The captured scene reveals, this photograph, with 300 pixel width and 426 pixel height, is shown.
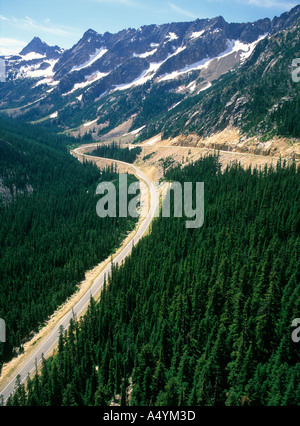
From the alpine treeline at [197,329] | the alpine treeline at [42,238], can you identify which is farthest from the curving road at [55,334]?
the alpine treeline at [42,238]

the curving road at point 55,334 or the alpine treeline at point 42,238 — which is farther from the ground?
the alpine treeline at point 42,238

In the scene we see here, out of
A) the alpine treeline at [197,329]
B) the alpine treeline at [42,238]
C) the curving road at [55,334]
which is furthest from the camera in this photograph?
the alpine treeline at [42,238]

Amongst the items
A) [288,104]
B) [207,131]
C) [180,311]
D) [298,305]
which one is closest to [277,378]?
[298,305]

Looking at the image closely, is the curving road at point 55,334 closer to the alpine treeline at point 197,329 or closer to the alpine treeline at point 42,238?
the alpine treeline at point 197,329

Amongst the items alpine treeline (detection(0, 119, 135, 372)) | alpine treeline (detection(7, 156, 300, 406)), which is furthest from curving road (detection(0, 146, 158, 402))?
alpine treeline (detection(0, 119, 135, 372))

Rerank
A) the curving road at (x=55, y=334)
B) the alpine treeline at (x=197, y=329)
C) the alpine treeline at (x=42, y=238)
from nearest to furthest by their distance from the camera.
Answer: the alpine treeline at (x=197, y=329), the curving road at (x=55, y=334), the alpine treeline at (x=42, y=238)

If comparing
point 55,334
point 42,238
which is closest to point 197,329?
point 55,334

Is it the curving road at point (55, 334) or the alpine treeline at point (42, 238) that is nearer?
the curving road at point (55, 334)
